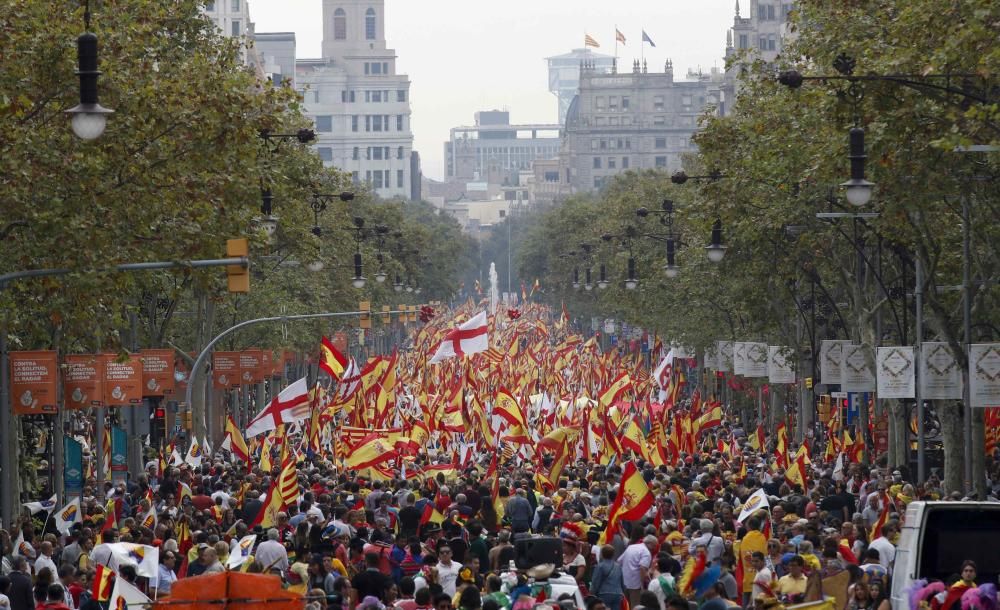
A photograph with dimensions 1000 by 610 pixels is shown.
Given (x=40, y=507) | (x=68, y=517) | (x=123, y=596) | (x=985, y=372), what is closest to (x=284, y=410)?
(x=40, y=507)

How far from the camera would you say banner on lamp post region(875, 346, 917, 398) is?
32500mm

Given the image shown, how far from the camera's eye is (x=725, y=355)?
57.8m

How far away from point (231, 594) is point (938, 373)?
20.0m

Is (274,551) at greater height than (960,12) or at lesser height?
lesser

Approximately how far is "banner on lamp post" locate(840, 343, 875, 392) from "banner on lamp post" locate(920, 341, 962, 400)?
635 centimetres

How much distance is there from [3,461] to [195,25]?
12.9 metres

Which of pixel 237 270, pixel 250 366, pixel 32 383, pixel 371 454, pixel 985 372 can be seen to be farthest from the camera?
pixel 250 366

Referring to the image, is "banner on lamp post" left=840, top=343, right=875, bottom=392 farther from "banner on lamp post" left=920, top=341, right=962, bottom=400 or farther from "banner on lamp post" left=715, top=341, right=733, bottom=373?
"banner on lamp post" left=715, top=341, right=733, bottom=373

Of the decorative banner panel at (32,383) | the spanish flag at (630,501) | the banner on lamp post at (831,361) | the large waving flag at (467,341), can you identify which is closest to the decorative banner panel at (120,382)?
the decorative banner panel at (32,383)

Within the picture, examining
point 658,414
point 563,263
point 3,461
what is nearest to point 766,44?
point 563,263

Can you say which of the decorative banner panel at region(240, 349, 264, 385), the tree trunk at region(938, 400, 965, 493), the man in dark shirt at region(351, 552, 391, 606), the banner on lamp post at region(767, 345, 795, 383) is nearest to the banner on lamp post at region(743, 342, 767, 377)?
the banner on lamp post at region(767, 345, 795, 383)

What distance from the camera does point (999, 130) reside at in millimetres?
20734

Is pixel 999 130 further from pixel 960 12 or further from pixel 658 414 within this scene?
pixel 658 414

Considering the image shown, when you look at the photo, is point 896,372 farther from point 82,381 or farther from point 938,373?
point 82,381
